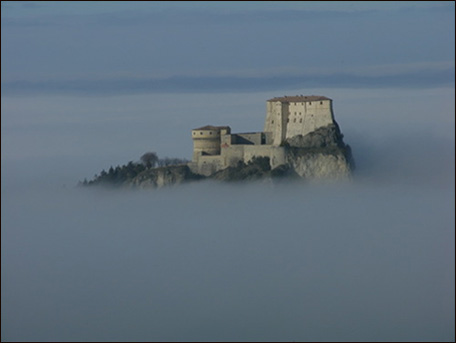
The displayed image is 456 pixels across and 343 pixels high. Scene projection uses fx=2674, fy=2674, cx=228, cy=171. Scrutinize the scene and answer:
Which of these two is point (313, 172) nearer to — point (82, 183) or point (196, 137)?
point (196, 137)

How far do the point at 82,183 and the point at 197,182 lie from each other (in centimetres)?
993

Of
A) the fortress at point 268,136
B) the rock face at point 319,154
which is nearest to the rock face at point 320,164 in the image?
the rock face at point 319,154

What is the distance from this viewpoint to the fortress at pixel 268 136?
113688 mm

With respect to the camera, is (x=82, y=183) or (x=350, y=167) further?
(x=82, y=183)

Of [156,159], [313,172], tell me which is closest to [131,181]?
[156,159]

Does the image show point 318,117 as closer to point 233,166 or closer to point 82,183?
point 233,166

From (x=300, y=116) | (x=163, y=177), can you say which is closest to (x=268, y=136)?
(x=300, y=116)

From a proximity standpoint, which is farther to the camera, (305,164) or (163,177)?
(163,177)

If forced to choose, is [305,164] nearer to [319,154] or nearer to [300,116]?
[319,154]

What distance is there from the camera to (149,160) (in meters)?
119

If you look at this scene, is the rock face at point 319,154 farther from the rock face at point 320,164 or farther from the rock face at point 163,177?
the rock face at point 163,177

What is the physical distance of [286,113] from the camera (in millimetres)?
114188

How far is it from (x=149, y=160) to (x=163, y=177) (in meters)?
3.11

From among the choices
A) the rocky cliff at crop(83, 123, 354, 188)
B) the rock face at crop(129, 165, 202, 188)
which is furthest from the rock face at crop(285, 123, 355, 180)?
the rock face at crop(129, 165, 202, 188)
